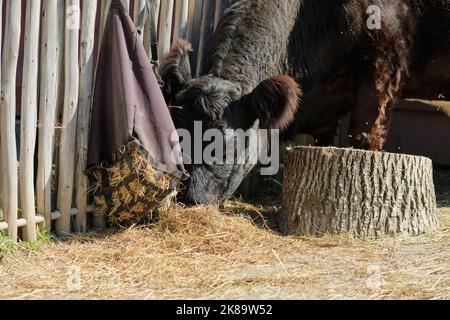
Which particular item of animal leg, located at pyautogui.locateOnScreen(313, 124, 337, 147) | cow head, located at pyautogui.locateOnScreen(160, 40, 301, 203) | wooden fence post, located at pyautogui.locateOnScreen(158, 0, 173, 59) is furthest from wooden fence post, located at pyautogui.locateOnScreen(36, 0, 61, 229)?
animal leg, located at pyautogui.locateOnScreen(313, 124, 337, 147)

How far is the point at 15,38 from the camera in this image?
409 cm

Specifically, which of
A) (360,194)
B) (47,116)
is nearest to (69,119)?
(47,116)

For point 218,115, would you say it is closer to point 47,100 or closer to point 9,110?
point 47,100

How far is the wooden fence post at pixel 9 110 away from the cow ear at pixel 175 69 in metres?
1.53

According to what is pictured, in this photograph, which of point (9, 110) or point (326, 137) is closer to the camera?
point (9, 110)

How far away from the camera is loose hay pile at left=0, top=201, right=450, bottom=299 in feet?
11.8

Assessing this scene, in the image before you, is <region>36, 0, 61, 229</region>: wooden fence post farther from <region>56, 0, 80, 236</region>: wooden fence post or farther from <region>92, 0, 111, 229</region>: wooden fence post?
<region>92, 0, 111, 229</region>: wooden fence post

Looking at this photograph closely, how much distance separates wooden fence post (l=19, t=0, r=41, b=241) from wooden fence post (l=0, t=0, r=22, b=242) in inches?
4.4

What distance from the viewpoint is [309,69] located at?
590cm

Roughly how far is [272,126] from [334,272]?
5.26 ft

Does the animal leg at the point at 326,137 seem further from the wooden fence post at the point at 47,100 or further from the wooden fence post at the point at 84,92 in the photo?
the wooden fence post at the point at 47,100

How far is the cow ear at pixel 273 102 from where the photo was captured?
16.8 ft

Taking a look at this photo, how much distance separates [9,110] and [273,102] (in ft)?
6.58
